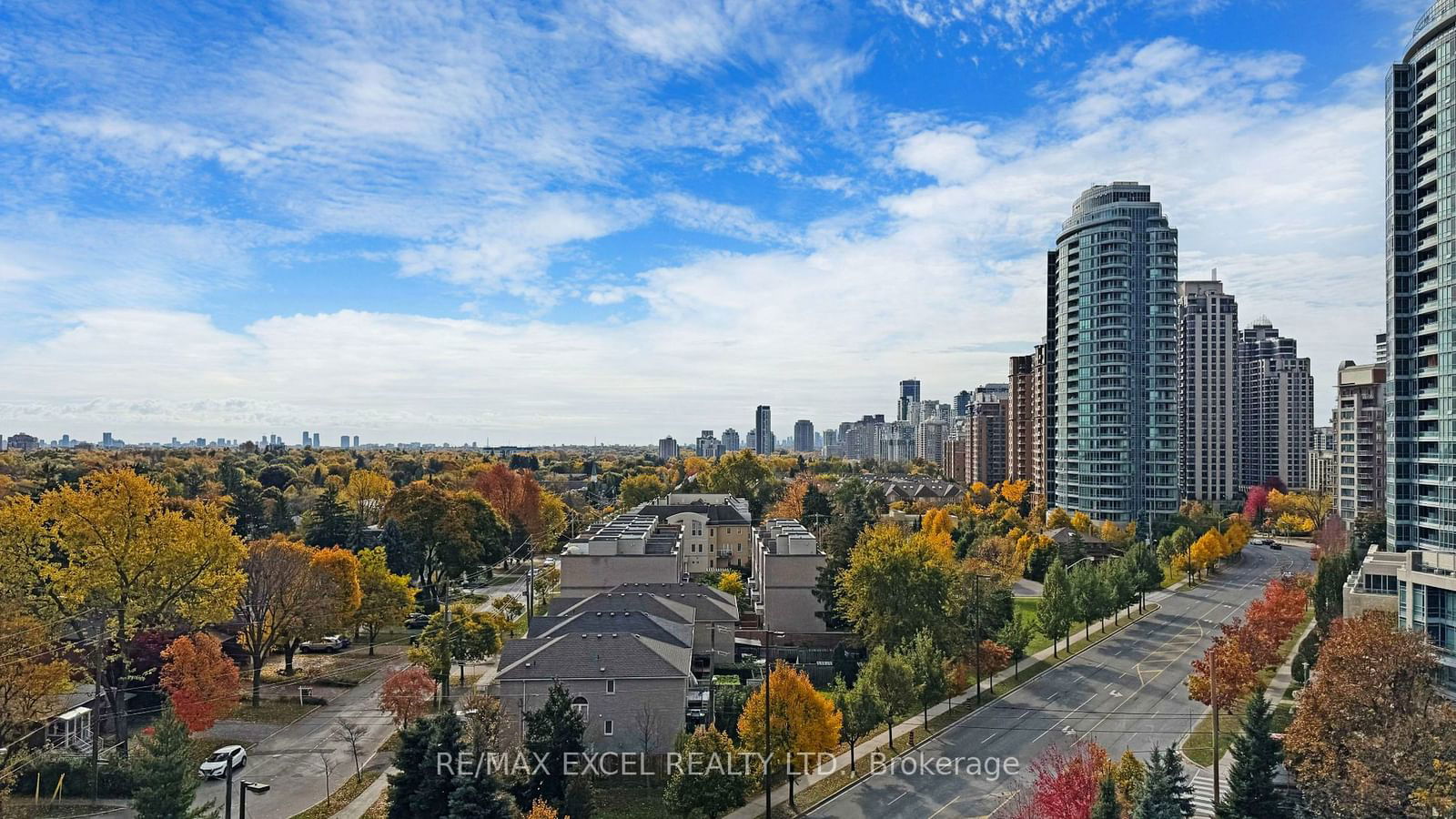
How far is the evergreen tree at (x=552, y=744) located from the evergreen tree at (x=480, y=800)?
241 cm

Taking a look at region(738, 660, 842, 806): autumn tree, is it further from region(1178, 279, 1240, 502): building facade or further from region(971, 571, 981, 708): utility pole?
region(1178, 279, 1240, 502): building facade

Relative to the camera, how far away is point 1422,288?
4012 centimetres

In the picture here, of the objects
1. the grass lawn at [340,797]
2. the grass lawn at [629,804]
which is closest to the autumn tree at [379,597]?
the grass lawn at [340,797]

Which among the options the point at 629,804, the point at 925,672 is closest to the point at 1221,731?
the point at 925,672

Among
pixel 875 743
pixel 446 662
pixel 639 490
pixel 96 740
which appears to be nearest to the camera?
pixel 96 740

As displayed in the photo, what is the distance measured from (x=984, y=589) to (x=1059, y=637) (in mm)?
5445

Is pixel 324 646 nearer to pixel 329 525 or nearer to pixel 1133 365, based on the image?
pixel 329 525

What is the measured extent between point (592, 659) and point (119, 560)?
779 inches

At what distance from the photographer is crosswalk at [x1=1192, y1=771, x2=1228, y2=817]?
27.5 m

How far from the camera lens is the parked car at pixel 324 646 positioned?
49.3m

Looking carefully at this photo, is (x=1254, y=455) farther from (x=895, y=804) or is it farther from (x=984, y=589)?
(x=895, y=804)

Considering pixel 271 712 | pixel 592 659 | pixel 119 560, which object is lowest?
pixel 271 712

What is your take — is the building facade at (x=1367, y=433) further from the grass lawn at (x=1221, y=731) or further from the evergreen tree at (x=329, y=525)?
the evergreen tree at (x=329, y=525)

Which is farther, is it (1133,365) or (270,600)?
(1133,365)
